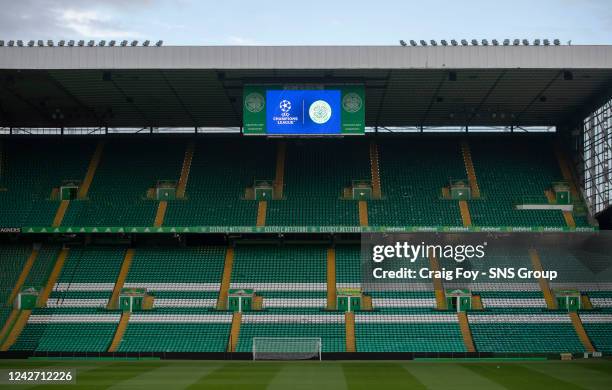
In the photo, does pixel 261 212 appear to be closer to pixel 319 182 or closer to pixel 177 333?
pixel 319 182

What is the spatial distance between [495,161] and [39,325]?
27225mm

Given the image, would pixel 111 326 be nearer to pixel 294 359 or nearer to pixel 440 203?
pixel 294 359

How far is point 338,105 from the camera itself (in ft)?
137

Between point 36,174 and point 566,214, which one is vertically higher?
point 36,174

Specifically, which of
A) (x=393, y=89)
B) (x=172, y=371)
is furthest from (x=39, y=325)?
(x=393, y=89)

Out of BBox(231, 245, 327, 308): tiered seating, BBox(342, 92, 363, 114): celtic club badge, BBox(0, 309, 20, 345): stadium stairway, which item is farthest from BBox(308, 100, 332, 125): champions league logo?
BBox(0, 309, 20, 345): stadium stairway

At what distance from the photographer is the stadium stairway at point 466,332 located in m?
39.4

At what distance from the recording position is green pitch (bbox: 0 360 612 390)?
93.6ft

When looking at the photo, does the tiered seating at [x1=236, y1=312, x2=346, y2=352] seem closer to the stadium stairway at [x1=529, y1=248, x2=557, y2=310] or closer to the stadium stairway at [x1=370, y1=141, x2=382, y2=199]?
the stadium stairway at [x1=370, y1=141, x2=382, y2=199]

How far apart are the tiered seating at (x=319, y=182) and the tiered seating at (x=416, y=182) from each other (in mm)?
→ 1357

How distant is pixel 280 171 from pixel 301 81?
8.11 meters

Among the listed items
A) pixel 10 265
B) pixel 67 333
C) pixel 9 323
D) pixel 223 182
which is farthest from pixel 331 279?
pixel 10 265

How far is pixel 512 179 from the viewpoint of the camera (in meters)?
48.5

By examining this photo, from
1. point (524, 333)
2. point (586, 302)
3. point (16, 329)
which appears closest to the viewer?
point (524, 333)
